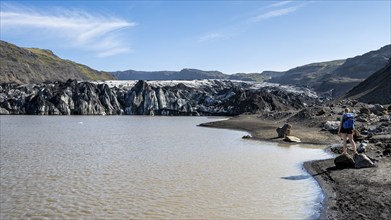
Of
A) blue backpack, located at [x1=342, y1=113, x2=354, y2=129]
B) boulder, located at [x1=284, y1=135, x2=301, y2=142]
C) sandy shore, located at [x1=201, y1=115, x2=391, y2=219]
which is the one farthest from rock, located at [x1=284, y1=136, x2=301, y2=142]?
blue backpack, located at [x1=342, y1=113, x2=354, y2=129]

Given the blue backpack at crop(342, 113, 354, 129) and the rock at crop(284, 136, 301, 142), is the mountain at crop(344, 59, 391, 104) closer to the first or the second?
the rock at crop(284, 136, 301, 142)

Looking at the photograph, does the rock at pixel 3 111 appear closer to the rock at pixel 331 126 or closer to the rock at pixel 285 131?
the rock at pixel 285 131

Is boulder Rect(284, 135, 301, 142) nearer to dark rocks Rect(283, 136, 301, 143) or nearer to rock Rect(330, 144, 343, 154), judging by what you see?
dark rocks Rect(283, 136, 301, 143)

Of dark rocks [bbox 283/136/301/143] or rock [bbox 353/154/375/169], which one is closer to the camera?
rock [bbox 353/154/375/169]

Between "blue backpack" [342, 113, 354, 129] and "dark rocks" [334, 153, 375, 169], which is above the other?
"blue backpack" [342, 113, 354, 129]

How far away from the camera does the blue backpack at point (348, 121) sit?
65.2 ft

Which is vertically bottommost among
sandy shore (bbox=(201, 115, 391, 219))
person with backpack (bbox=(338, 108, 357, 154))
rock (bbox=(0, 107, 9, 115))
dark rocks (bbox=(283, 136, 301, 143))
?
rock (bbox=(0, 107, 9, 115))

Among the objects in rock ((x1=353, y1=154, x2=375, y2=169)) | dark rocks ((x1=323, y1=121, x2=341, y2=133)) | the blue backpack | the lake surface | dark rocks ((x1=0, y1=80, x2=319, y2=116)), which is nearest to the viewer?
the lake surface

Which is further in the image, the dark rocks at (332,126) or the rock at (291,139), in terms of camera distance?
the dark rocks at (332,126)

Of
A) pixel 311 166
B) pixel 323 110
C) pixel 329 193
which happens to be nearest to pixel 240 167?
pixel 311 166

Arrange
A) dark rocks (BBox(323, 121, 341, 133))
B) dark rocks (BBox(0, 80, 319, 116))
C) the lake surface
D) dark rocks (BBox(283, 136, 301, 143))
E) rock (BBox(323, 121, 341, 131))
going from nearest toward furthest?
the lake surface, dark rocks (BBox(283, 136, 301, 143)), dark rocks (BBox(323, 121, 341, 133)), rock (BBox(323, 121, 341, 131)), dark rocks (BBox(0, 80, 319, 116))

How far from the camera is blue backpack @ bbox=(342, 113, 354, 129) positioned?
19.9 m

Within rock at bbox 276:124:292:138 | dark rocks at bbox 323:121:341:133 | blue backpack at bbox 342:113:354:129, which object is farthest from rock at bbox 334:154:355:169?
dark rocks at bbox 323:121:341:133

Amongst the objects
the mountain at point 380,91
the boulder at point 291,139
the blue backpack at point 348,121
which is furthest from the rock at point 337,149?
the mountain at point 380,91
